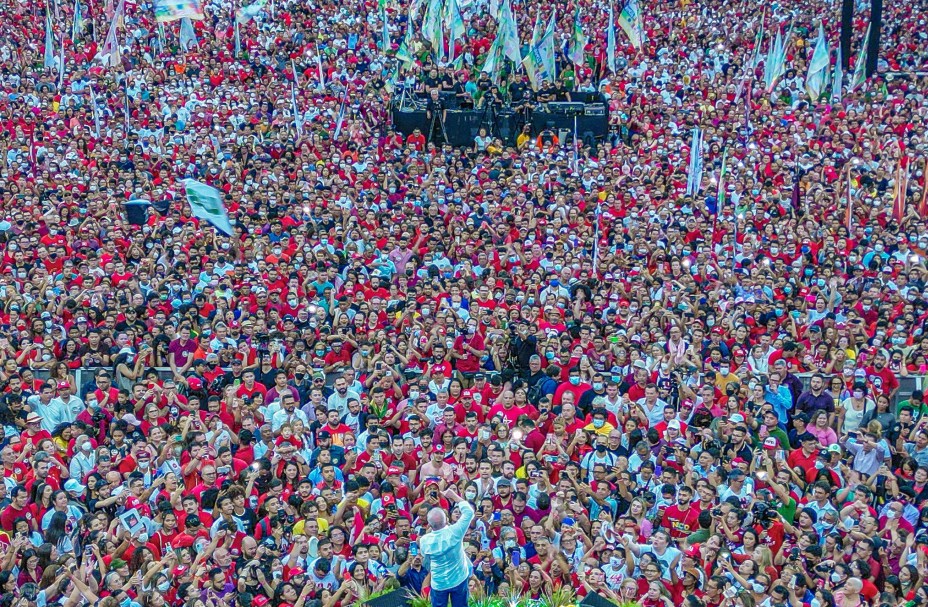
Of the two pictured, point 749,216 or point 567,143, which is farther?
point 567,143

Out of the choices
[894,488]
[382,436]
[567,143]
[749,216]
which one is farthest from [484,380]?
[567,143]

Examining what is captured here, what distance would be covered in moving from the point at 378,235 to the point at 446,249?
3.23ft

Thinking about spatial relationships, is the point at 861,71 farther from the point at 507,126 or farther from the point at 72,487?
the point at 72,487

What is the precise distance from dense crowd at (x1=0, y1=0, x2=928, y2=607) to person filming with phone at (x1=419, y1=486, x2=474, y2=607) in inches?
44.0

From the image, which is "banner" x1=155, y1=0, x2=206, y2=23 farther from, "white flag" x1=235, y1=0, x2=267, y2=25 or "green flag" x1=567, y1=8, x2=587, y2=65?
"green flag" x1=567, y1=8, x2=587, y2=65

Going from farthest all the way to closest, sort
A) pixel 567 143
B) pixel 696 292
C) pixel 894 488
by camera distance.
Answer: pixel 567 143 → pixel 696 292 → pixel 894 488

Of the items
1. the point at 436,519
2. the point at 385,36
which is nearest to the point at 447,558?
the point at 436,519

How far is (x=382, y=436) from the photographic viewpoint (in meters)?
12.4

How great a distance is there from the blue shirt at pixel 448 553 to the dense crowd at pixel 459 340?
1.29 m

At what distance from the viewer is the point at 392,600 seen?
31.5 feet

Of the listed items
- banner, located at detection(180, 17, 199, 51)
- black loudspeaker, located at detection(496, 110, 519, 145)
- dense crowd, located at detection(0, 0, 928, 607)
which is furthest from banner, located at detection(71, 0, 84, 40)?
black loudspeaker, located at detection(496, 110, 519, 145)

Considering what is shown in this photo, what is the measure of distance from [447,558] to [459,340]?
244 inches

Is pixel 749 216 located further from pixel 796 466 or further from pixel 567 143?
pixel 796 466

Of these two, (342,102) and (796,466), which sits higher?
(342,102)
